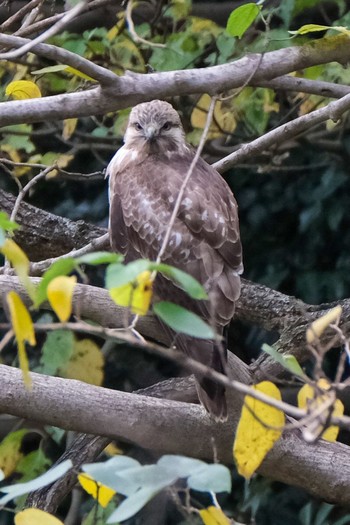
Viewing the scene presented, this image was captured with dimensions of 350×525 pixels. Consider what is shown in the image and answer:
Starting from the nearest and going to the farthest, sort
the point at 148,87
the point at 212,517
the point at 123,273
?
1. the point at 123,273
2. the point at 212,517
3. the point at 148,87

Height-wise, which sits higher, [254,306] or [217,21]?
[217,21]

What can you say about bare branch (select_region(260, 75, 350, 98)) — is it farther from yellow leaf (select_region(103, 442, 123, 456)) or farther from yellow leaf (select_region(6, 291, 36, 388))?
yellow leaf (select_region(103, 442, 123, 456))

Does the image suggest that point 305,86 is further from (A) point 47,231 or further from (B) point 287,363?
(B) point 287,363

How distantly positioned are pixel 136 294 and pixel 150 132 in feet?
5.66

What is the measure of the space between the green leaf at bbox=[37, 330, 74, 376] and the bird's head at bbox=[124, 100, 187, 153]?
63 centimetres

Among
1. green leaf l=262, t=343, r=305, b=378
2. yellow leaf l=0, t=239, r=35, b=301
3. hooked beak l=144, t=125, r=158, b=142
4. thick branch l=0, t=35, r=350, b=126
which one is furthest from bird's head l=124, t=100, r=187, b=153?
yellow leaf l=0, t=239, r=35, b=301

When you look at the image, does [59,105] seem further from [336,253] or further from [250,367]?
[336,253]

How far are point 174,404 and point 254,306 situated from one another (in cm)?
64

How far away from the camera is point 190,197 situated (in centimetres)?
269

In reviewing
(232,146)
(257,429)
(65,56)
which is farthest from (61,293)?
(232,146)

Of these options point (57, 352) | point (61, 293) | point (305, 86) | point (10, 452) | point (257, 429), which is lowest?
point (10, 452)

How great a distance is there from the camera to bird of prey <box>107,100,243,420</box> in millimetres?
2537

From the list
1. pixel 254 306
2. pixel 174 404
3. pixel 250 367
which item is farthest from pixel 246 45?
pixel 174 404

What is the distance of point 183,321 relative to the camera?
1.33 meters
